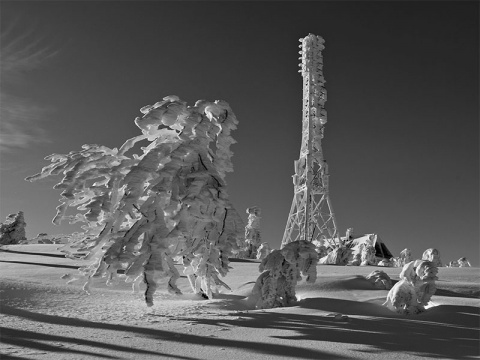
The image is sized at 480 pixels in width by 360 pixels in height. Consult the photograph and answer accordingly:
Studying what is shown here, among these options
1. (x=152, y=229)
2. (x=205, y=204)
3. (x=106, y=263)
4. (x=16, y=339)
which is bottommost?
(x=16, y=339)

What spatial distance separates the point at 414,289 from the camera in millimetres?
8102

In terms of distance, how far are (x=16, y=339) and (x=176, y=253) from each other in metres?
3.99

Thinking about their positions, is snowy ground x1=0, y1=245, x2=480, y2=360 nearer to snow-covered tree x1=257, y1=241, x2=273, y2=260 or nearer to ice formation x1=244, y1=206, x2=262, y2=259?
snow-covered tree x1=257, y1=241, x2=273, y2=260

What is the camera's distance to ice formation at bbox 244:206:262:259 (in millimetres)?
33219

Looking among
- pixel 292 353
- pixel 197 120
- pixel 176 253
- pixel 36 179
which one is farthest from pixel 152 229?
pixel 292 353

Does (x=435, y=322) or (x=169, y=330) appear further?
(x=435, y=322)

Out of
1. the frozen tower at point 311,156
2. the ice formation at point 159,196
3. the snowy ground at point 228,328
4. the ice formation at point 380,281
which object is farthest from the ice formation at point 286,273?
the frozen tower at point 311,156

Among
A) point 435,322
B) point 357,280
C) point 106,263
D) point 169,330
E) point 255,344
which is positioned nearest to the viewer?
point 255,344

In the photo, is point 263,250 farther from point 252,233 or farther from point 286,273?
point 286,273

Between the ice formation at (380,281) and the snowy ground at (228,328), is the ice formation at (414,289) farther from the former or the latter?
the ice formation at (380,281)

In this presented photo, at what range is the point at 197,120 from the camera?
351 inches

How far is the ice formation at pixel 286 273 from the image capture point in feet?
29.1

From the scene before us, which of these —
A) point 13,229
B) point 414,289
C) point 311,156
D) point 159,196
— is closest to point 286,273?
point 414,289

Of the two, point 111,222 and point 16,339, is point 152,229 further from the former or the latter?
point 16,339
